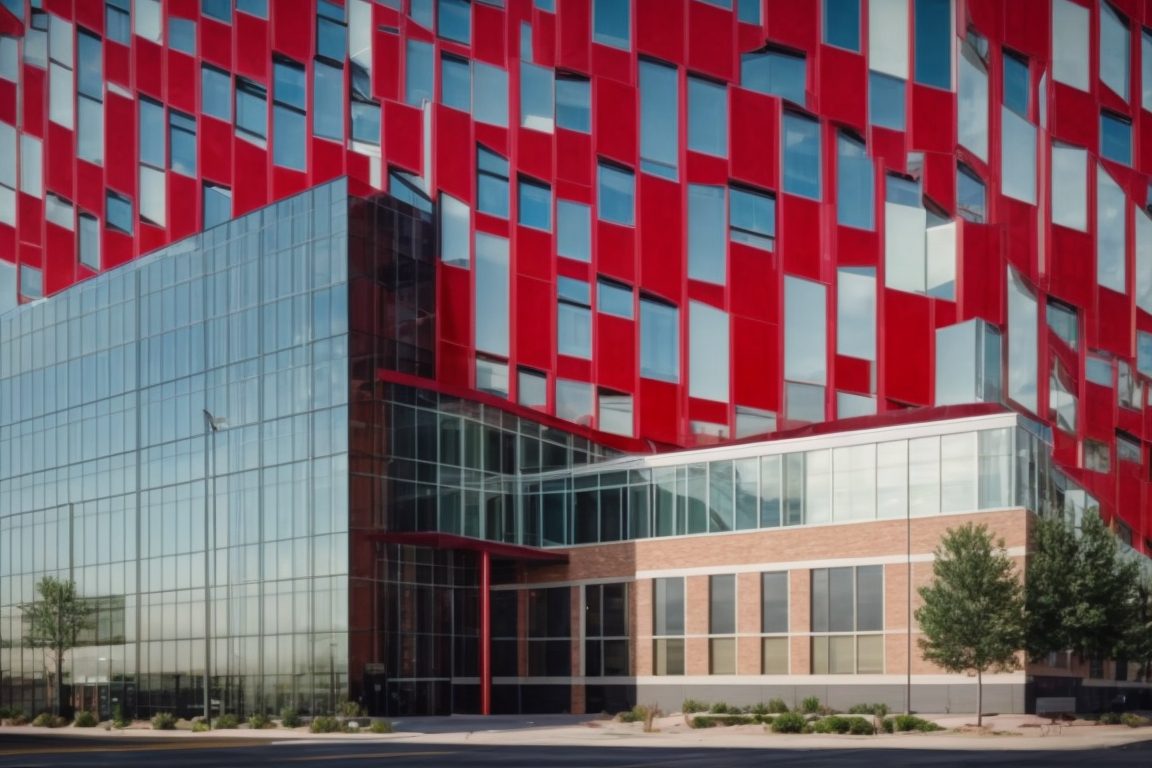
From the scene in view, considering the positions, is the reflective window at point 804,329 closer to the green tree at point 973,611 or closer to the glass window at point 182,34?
the green tree at point 973,611

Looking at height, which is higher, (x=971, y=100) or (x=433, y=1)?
(x=433, y=1)

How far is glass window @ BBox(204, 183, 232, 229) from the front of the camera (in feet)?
234

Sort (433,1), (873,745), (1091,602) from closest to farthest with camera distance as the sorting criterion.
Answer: (873,745), (1091,602), (433,1)

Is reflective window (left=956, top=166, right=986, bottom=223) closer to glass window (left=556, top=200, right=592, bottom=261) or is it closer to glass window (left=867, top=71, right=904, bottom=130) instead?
glass window (left=867, top=71, right=904, bottom=130)

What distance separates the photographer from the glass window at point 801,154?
6362 centimetres

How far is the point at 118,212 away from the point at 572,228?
24550mm

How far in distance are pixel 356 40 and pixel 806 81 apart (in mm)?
19617

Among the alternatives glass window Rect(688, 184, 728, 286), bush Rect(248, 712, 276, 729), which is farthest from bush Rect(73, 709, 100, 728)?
glass window Rect(688, 184, 728, 286)

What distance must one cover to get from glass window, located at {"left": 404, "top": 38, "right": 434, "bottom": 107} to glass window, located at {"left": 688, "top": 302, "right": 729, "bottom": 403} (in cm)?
1466

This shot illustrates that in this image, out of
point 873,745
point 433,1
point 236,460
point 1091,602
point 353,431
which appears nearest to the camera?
point 873,745

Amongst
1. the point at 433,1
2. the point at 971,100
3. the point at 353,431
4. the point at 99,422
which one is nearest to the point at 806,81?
the point at 971,100

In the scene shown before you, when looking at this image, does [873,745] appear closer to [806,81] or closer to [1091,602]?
[1091,602]

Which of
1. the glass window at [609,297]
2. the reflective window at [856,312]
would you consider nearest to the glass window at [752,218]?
the reflective window at [856,312]

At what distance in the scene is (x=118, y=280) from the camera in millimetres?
68375
